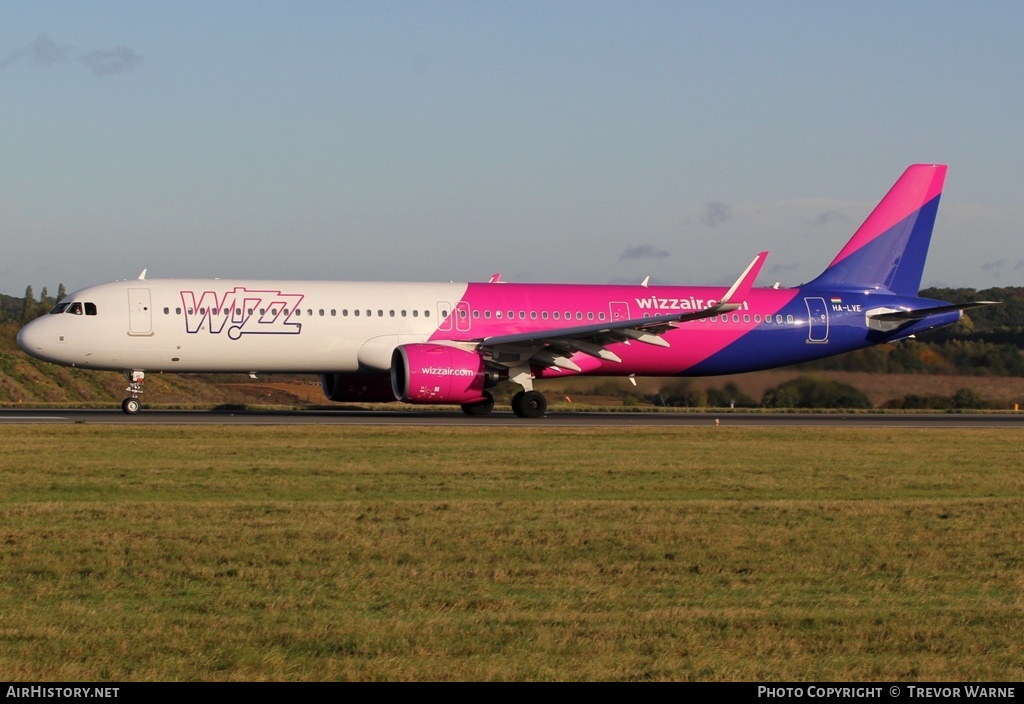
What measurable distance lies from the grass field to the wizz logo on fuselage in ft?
36.4

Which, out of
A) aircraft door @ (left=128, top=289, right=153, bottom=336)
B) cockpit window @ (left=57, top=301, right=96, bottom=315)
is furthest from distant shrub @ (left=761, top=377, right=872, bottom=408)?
cockpit window @ (left=57, top=301, right=96, bottom=315)

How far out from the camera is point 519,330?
34219 millimetres

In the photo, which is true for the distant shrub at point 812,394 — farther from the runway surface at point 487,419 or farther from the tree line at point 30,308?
the tree line at point 30,308

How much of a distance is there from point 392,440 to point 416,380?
5.76 metres

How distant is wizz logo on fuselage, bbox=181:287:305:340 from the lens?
31.7 metres

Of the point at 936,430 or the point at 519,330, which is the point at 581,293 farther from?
the point at 936,430

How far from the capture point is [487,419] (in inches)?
1305

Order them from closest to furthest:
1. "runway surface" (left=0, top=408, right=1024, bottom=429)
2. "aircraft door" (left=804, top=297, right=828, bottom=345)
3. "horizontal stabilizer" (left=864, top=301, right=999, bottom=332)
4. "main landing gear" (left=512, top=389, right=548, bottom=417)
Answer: "runway surface" (left=0, top=408, right=1024, bottom=429) < "main landing gear" (left=512, top=389, right=548, bottom=417) < "aircraft door" (left=804, top=297, right=828, bottom=345) < "horizontal stabilizer" (left=864, top=301, right=999, bottom=332)

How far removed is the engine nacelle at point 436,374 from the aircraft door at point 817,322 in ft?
35.1

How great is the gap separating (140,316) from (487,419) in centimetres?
888

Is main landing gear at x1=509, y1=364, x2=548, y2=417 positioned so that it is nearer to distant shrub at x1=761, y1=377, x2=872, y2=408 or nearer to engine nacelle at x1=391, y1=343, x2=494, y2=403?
engine nacelle at x1=391, y1=343, x2=494, y2=403

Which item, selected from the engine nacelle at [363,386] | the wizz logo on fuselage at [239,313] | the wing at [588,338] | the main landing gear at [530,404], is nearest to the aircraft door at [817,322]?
the wing at [588,338]

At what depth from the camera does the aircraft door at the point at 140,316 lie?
103 ft

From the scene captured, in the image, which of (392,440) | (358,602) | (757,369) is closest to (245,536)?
(358,602)
